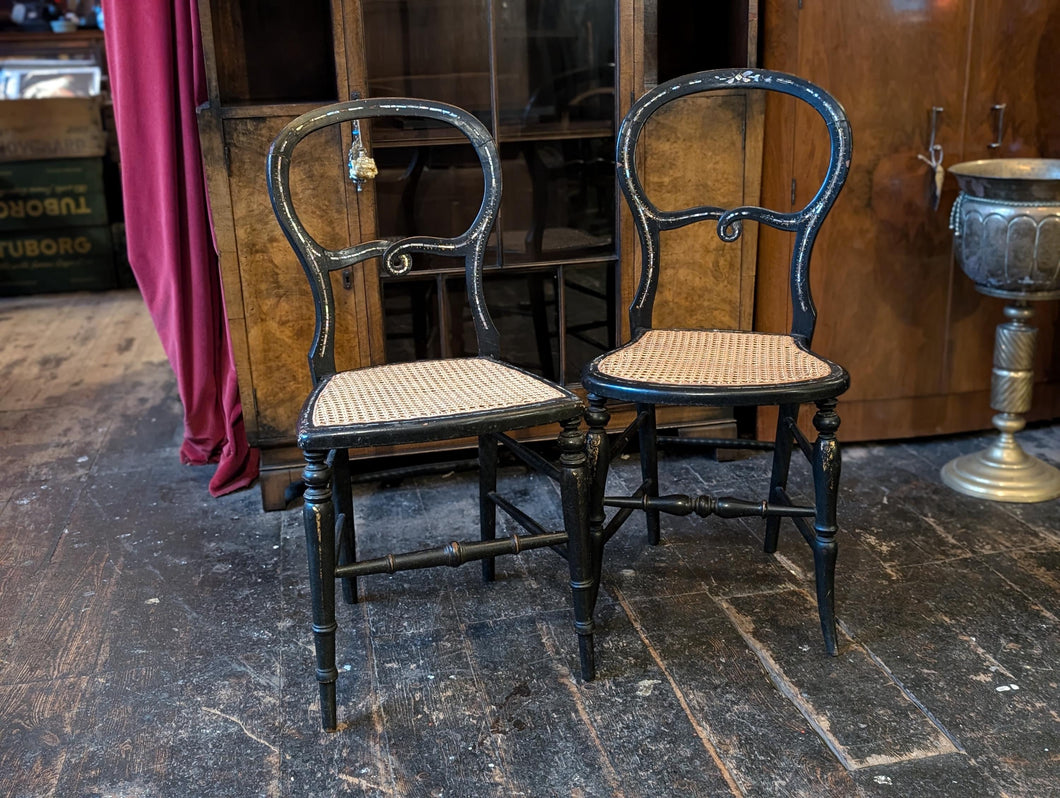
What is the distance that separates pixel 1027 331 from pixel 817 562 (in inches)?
41.1

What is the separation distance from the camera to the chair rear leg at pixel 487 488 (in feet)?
6.78

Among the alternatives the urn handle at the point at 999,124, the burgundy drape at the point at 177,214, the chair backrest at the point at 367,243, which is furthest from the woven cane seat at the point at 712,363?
the burgundy drape at the point at 177,214

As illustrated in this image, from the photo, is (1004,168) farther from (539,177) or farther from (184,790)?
(184,790)

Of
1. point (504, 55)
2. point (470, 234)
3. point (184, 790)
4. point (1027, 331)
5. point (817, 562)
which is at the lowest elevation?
point (184, 790)

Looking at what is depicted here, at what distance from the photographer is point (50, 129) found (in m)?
5.03

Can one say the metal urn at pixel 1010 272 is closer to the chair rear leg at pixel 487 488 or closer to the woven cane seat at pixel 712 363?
the woven cane seat at pixel 712 363

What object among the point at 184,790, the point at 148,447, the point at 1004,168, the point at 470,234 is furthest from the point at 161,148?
the point at 1004,168

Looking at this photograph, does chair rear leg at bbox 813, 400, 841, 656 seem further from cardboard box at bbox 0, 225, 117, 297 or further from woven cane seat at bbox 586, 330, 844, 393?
cardboard box at bbox 0, 225, 117, 297

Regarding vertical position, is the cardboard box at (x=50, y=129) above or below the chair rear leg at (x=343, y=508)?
above

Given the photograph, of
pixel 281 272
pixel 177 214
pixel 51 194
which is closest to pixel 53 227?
pixel 51 194

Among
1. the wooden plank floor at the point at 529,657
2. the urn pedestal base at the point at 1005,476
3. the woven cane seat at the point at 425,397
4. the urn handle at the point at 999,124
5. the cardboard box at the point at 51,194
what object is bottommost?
the wooden plank floor at the point at 529,657

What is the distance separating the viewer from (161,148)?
8.56 feet

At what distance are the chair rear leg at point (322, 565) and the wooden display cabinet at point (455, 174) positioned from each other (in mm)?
898

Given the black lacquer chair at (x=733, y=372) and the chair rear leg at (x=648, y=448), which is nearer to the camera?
the black lacquer chair at (x=733, y=372)
